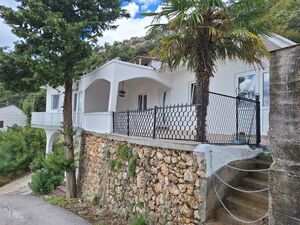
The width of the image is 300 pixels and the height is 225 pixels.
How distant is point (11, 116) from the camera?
126ft

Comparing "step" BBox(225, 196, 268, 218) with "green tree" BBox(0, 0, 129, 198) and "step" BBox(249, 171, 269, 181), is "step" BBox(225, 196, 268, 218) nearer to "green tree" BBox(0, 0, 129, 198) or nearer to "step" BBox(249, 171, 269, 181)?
"step" BBox(249, 171, 269, 181)

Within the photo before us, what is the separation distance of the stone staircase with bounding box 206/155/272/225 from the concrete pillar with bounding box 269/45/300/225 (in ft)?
6.27

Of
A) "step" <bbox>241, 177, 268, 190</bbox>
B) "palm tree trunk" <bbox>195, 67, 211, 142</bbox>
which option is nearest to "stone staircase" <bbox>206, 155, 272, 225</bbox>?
"step" <bbox>241, 177, 268, 190</bbox>

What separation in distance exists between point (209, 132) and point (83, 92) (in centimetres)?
1004

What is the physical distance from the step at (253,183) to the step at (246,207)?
40cm

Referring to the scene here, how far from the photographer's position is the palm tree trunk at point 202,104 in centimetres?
612

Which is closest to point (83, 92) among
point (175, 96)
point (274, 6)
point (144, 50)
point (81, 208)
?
point (175, 96)

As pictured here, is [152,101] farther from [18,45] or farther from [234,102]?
[234,102]

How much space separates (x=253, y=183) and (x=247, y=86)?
18.0 feet

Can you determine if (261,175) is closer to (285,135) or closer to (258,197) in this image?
(258,197)

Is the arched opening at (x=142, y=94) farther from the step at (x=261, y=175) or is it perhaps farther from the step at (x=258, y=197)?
the step at (x=258, y=197)

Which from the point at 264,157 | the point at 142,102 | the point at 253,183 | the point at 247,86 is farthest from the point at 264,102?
the point at 142,102

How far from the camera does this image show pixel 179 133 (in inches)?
283

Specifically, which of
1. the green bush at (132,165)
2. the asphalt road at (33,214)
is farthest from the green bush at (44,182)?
the green bush at (132,165)
